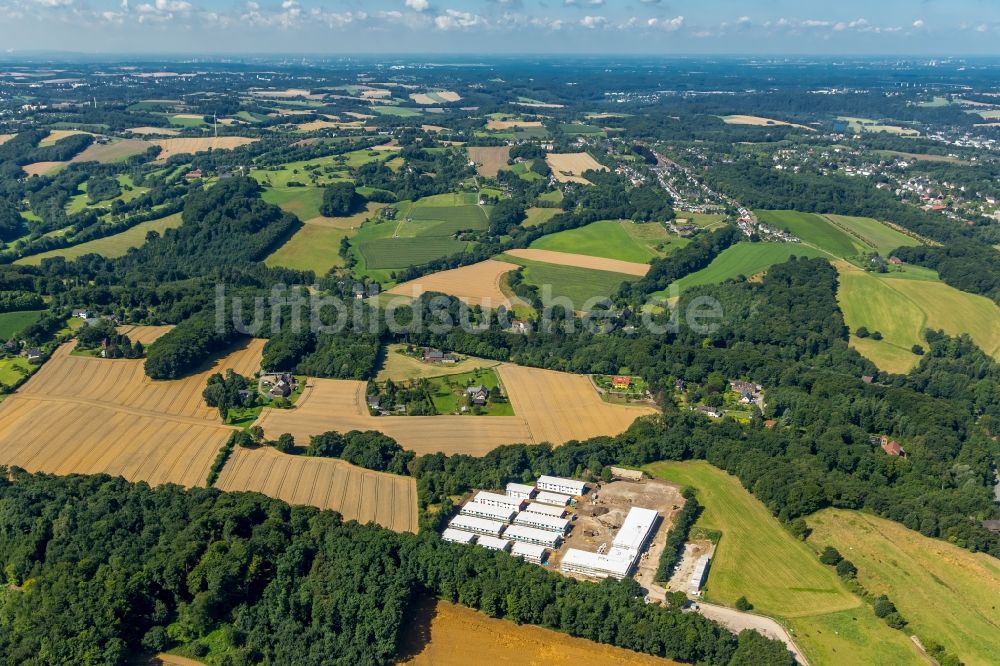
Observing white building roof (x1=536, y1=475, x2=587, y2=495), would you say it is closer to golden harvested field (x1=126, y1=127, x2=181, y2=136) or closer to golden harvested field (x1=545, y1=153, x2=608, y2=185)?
golden harvested field (x1=545, y1=153, x2=608, y2=185)

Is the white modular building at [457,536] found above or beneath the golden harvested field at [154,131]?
beneath

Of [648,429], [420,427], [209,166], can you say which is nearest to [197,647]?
[420,427]

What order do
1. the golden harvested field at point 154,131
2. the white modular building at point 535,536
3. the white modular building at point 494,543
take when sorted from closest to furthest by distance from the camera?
the white modular building at point 494,543 → the white modular building at point 535,536 → the golden harvested field at point 154,131

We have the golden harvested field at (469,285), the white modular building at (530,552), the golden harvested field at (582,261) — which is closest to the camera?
the white modular building at (530,552)

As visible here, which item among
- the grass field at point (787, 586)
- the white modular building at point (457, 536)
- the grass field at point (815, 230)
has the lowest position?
the grass field at point (787, 586)

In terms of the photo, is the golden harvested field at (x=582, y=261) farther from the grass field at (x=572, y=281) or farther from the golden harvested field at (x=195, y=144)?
the golden harvested field at (x=195, y=144)

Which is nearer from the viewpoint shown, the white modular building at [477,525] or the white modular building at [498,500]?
the white modular building at [477,525]

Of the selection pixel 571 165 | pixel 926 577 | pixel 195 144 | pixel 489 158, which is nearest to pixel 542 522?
pixel 926 577

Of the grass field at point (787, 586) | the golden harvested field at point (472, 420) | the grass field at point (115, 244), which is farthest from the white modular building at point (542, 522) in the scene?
the grass field at point (115, 244)
